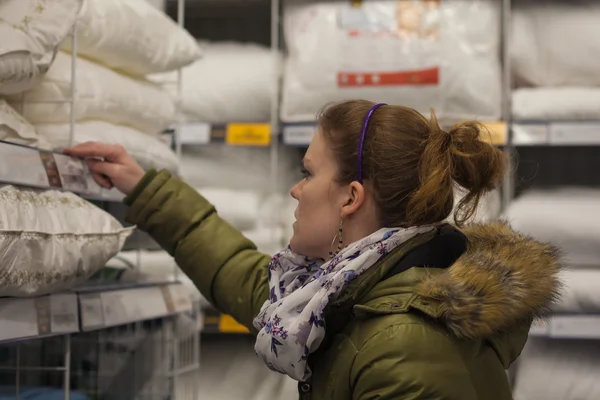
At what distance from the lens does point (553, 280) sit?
4.43 feet

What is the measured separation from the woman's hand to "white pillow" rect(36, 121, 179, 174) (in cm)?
3

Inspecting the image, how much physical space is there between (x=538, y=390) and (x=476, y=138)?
159cm

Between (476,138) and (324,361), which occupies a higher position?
(476,138)

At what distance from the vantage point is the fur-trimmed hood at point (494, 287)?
121 cm

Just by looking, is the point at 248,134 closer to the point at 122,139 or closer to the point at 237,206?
the point at 237,206

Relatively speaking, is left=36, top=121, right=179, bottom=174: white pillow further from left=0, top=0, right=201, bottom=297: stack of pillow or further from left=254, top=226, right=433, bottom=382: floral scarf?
left=254, top=226, right=433, bottom=382: floral scarf

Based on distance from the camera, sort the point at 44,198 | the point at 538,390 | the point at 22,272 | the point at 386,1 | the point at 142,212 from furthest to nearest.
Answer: the point at 386,1, the point at 538,390, the point at 142,212, the point at 44,198, the point at 22,272

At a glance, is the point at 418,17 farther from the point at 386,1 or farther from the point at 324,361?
the point at 324,361

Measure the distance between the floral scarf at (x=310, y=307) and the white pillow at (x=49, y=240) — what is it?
1.01 ft

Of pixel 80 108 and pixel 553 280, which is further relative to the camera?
pixel 80 108

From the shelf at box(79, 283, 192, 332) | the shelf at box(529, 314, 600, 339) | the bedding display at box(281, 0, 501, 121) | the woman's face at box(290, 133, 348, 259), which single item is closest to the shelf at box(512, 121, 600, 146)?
the bedding display at box(281, 0, 501, 121)

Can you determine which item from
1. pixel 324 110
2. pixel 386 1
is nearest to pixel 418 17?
pixel 386 1

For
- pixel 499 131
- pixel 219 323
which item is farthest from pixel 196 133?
pixel 499 131

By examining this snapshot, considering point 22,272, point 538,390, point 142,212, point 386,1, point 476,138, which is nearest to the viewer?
point 22,272
